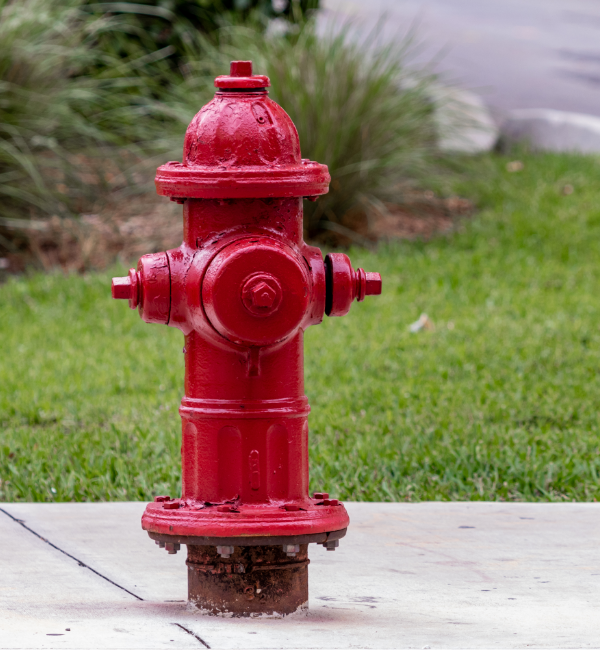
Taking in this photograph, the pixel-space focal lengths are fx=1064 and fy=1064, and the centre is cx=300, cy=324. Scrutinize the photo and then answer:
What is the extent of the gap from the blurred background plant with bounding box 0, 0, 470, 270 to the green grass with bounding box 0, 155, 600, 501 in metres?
0.58

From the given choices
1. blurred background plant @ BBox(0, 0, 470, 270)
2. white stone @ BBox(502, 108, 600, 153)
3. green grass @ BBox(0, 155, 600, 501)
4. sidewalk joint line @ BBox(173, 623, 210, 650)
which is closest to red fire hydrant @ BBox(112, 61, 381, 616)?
sidewalk joint line @ BBox(173, 623, 210, 650)

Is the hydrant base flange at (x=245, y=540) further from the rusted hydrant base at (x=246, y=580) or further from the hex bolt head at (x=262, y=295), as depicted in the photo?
the hex bolt head at (x=262, y=295)

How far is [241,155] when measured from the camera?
231 centimetres

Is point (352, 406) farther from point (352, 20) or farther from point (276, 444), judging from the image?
point (352, 20)

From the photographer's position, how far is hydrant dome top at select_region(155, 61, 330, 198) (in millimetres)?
2275

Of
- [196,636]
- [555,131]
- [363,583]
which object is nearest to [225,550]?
[196,636]

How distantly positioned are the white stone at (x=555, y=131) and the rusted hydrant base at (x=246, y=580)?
30.1 ft

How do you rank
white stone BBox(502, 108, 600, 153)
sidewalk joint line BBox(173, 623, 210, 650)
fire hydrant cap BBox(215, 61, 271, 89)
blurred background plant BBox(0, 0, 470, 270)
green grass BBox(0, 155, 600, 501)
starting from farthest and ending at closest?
white stone BBox(502, 108, 600, 153) → blurred background plant BBox(0, 0, 470, 270) → green grass BBox(0, 155, 600, 501) → fire hydrant cap BBox(215, 61, 271, 89) → sidewalk joint line BBox(173, 623, 210, 650)

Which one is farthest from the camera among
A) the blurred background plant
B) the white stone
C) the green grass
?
the white stone

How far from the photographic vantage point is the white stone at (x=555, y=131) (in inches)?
434

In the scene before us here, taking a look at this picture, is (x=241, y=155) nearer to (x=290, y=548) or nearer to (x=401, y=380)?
(x=290, y=548)

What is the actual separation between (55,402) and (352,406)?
54.1 inches

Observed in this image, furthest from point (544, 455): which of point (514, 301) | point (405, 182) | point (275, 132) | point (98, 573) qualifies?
point (405, 182)

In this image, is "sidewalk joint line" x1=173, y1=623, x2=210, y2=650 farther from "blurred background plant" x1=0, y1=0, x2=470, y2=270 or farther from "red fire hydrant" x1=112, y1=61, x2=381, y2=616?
"blurred background plant" x1=0, y1=0, x2=470, y2=270
